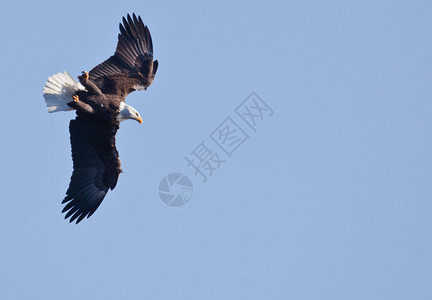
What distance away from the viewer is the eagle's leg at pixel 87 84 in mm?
12906

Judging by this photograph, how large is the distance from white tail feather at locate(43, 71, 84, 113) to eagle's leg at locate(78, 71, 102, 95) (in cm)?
16

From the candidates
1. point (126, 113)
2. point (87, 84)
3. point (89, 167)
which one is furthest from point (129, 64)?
point (89, 167)

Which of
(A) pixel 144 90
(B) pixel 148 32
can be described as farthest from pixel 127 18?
(A) pixel 144 90

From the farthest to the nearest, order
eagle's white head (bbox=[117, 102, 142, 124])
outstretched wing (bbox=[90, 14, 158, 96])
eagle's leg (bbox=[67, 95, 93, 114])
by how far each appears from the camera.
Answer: outstretched wing (bbox=[90, 14, 158, 96]) < eagle's white head (bbox=[117, 102, 142, 124]) < eagle's leg (bbox=[67, 95, 93, 114])

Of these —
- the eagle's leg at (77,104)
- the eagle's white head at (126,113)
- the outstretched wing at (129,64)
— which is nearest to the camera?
the eagle's leg at (77,104)

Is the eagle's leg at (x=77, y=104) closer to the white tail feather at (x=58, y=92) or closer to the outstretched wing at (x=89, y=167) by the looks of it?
the white tail feather at (x=58, y=92)

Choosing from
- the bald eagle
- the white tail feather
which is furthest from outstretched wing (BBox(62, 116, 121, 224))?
the white tail feather

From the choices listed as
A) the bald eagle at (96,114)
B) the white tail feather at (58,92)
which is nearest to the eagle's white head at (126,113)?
the bald eagle at (96,114)

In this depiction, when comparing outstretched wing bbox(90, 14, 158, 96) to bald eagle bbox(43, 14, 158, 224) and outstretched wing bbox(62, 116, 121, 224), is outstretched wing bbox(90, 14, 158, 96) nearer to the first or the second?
bald eagle bbox(43, 14, 158, 224)

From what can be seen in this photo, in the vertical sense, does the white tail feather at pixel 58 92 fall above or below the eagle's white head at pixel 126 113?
above

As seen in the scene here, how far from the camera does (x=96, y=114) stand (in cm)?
1321

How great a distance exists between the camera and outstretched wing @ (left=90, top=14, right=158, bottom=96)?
13781mm

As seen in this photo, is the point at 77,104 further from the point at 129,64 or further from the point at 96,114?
the point at 129,64

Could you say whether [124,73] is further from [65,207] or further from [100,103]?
[65,207]
